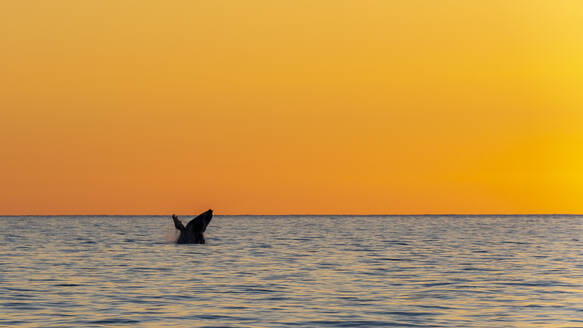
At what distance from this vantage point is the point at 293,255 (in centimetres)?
6359

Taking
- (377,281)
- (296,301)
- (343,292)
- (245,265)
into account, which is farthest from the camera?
(245,265)

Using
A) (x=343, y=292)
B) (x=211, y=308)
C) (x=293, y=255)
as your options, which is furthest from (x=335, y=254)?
(x=211, y=308)

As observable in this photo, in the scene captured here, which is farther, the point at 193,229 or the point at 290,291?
the point at 193,229

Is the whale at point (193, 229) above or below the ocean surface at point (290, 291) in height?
above

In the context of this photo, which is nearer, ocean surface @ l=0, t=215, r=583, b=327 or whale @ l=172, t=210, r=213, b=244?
ocean surface @ l=0, t=215, r=583, b=327

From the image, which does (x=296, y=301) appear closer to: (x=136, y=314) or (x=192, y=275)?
(x=136, y=314)

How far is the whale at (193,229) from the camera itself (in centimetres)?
7725

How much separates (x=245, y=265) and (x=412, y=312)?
902 inches

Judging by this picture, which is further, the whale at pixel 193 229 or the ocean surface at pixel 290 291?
the whale at pixel 193 229

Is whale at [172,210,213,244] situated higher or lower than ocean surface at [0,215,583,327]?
higher

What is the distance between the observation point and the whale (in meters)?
77.2

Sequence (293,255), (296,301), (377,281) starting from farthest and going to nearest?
(293,255), (377,281), (296,301)

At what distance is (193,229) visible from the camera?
259 ft

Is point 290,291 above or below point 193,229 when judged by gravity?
below
